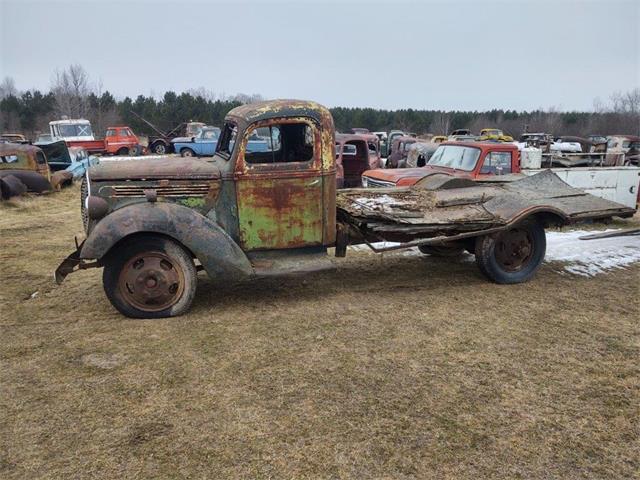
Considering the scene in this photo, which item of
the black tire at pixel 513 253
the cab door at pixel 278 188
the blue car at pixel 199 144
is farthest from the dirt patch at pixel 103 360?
the blue car at pixel 199 144

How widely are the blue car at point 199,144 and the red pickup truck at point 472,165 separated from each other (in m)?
13.0

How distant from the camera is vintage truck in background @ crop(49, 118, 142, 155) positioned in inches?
924

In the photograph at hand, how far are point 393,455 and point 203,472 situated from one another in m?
1.08

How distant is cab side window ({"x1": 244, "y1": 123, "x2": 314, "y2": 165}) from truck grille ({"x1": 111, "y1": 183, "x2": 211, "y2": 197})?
578mm

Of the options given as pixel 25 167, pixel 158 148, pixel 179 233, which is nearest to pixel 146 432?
pixel 179 233

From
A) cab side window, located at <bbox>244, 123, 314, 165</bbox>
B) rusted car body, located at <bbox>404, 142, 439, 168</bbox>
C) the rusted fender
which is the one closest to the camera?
the rusted fender

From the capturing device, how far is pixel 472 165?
9.36 m

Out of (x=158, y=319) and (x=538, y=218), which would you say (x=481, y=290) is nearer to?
(x=538, y=218)

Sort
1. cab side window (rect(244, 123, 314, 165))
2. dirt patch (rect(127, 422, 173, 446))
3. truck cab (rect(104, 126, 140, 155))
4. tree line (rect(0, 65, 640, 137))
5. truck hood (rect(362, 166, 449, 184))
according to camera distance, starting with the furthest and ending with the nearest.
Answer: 1. tree line (rect(0, 65, 640, 137))
2. truck cab (rect(104, 126, 140, 155))
3. truck hood (rect(362, 166, 449, 184))
4. cab side window (rect(244, 123, 314, 165))
5. dirt patch (rect(127, 422, 173, 446))

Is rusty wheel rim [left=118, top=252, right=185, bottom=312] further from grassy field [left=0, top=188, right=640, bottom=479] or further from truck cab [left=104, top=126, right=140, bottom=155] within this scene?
truck cab [left=104, top=126, right=140, bottom=155]

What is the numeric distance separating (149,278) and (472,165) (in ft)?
21.7

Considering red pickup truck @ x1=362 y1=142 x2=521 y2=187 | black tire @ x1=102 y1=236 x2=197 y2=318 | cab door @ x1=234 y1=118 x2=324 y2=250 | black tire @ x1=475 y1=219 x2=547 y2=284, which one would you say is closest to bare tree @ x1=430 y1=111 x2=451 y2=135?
red pickup truck @ x1=362 y1=142 x2=521 y2=187

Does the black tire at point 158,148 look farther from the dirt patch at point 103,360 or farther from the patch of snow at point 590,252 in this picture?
the dirt patch at point 103,360

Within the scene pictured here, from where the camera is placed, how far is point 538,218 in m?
6.07
